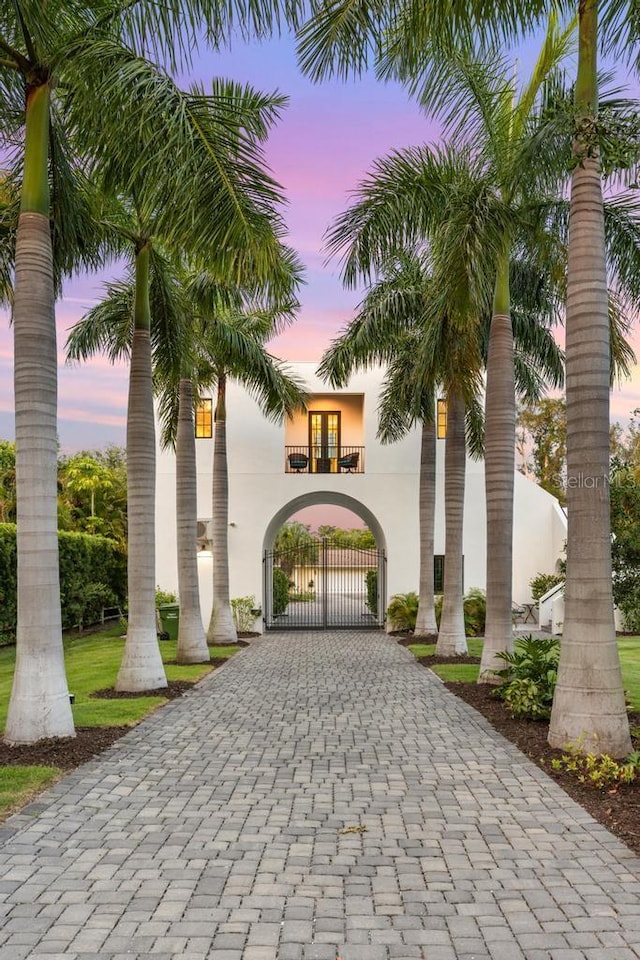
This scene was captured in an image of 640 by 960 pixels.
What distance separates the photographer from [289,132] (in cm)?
943

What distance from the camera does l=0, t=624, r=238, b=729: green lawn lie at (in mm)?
8711

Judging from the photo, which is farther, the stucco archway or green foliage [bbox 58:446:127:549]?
green foliage [bbox 58:446:127:549]

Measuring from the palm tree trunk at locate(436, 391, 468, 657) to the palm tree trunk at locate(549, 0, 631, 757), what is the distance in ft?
22.7

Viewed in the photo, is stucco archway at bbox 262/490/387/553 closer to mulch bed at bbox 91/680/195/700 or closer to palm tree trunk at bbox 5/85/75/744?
mulch bed at bbox 91/680/195/700

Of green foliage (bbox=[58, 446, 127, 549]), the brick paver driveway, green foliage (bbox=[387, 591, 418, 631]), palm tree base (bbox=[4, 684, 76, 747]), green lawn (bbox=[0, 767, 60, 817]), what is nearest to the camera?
the brick paver driveway

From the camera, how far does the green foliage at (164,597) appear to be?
20989mm

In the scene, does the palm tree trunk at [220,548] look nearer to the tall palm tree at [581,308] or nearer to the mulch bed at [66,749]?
the mulch bed at [66,749]

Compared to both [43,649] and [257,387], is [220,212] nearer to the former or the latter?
[43,649]

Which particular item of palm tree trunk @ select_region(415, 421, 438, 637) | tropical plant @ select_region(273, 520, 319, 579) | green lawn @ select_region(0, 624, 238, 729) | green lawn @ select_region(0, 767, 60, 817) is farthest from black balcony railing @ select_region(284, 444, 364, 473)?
green lawn @ select_region(0, 767, 60, 817)

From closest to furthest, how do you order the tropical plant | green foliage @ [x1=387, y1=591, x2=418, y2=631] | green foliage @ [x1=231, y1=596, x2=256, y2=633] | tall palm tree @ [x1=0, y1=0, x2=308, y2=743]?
tall palm tree @ [x1=0, y1=0, x2=308, y2=743], green foliage @ [x1=387, y1=591, x2=418, y2=631], green foliage @ [x1=231, y1=596, x2=256, y2=633], the tropical plant

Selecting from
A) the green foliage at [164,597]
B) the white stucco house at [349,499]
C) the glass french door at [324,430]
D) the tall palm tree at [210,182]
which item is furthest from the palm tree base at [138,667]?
the glass french door at [324,430]

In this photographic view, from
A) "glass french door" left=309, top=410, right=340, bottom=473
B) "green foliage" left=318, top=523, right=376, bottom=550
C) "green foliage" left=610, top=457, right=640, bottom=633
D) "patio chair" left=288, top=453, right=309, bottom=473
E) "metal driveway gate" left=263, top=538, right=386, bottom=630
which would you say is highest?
"glass french door" left=309, top=410, right=340, bottom=473

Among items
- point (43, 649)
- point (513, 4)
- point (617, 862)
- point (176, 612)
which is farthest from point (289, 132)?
point (176, 612)

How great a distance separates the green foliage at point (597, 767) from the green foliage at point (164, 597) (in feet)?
50.3
